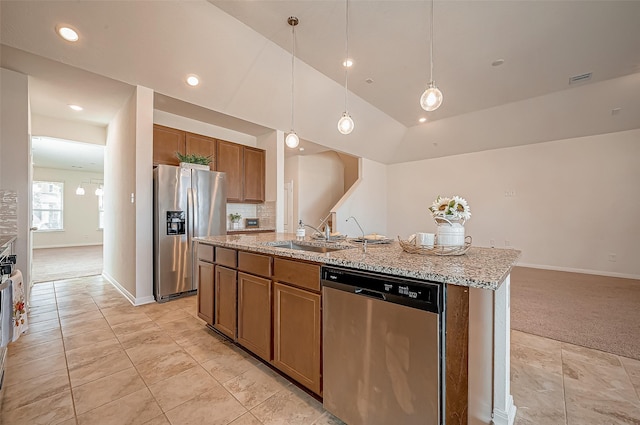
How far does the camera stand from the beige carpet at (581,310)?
8.03 feet

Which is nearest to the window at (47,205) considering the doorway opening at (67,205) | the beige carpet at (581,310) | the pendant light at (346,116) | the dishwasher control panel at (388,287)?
the doorway opening at (67,205)

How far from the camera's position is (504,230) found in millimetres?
6199

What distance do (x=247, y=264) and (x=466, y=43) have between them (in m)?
3.85

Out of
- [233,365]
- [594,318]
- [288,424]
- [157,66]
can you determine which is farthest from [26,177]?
[594,318]

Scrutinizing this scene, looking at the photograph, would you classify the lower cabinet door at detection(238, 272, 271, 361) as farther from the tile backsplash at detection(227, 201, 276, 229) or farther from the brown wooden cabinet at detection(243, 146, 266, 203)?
the brown wooden cabinet at detection(243, 146, 266, 203)

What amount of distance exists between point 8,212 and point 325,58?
428 centimetres

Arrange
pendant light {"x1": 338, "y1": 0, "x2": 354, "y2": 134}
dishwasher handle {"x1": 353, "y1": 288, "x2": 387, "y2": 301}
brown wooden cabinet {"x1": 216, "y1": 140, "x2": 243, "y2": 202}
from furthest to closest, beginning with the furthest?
1. brown wooden cabinet {"x1": 216, "y1": 140, "x2": 243, "y2": 202}
2. pendant light {"x1": 338, "y1": 0, "x2": 354, "y2": 134}
3. dishwasher handle {"x1": 353, "y1": 288, "x2": 387, "y2": 301}

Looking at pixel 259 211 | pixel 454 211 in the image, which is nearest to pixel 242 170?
pixel 259 211

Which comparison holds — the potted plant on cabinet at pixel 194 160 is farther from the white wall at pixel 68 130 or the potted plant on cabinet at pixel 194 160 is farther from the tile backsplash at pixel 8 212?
the white wall at pixel 68 130

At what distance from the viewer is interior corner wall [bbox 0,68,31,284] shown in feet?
9.39

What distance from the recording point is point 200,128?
4.52 m

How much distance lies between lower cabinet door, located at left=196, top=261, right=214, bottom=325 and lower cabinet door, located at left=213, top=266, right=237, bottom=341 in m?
0.10

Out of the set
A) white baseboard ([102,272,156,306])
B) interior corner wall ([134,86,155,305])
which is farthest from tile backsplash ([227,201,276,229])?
white baseboard ([102,272,156,306])

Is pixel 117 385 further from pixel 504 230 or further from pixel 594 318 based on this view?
pixel 504 230
